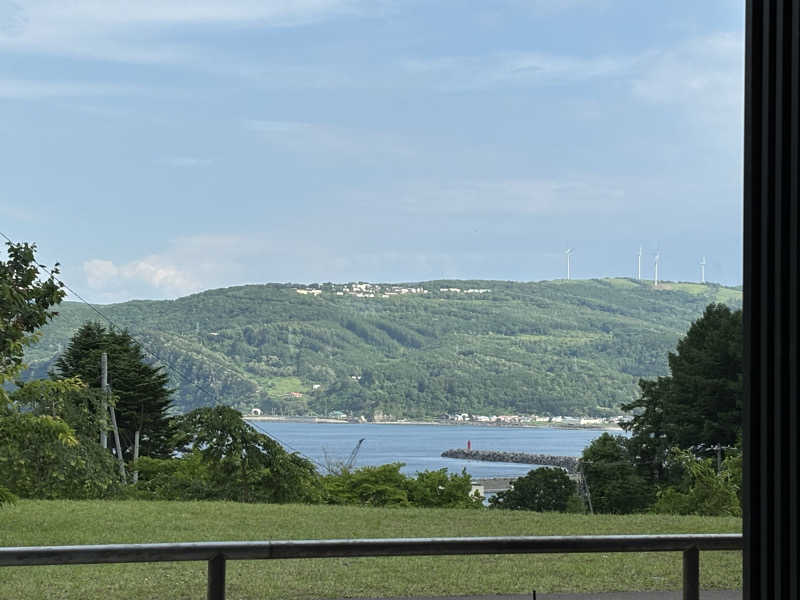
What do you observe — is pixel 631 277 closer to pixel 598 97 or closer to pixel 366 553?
pixel 598 97

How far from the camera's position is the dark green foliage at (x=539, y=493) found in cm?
1703

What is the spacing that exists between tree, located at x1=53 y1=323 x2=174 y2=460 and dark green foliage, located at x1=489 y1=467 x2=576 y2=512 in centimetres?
1157

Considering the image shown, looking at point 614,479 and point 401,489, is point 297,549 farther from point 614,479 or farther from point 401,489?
point 614,479

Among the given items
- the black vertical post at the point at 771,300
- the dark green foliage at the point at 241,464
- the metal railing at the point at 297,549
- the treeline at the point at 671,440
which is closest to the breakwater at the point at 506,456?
the treeline at the point at 671,440

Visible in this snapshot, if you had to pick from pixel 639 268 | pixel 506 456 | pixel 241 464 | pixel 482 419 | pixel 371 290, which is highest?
pixel 639 268

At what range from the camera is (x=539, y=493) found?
17594mm

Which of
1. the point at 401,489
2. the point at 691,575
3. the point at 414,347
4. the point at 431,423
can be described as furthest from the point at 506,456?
the point at 691,575

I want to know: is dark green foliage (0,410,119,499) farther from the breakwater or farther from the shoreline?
the shoreline

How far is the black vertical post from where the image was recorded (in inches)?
53.6

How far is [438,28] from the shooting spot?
84875mm

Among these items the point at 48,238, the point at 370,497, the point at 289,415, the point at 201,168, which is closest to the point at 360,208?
the point at 201,168

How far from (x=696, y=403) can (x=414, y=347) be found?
33.3m

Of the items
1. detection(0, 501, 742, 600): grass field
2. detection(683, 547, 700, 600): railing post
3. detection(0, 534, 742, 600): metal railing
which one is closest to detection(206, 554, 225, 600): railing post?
detection(0, 534, 742, 600): metal railing

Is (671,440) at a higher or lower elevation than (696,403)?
lower
